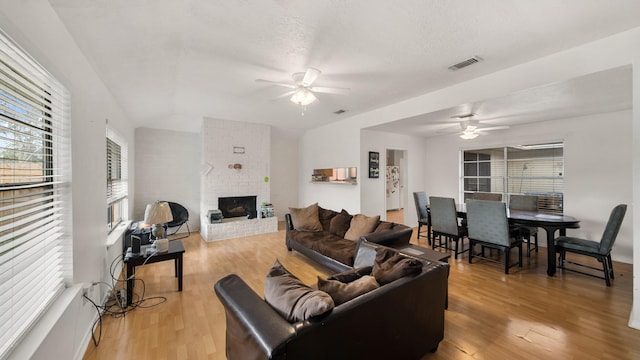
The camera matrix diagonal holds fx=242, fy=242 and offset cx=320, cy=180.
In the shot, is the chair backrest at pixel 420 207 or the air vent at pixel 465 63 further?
the chair backrest at pixel 420 207

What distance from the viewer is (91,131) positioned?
2.26m

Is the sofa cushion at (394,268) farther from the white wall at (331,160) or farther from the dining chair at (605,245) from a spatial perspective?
the white wall at (331,160)

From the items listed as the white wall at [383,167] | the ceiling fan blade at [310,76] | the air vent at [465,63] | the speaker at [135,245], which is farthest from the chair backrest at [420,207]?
the speaker at [135,245]

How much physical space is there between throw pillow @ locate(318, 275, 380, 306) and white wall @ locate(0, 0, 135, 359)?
1.52 metres

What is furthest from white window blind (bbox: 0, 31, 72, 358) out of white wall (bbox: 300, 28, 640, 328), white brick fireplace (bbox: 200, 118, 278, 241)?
white wall (bbox: 300, 28, 640, 328)

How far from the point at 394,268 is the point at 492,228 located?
2.73m

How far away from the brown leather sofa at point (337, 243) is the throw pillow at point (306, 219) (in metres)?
0.15

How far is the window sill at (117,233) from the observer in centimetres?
300

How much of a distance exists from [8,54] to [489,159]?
6.99m

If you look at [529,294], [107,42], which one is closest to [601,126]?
[529,294]

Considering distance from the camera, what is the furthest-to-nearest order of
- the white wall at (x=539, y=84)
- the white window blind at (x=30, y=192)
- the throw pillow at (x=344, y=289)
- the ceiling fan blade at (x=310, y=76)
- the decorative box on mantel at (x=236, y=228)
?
the decorative box on mantel at (x=236, y=228) → the ceiling fan blade at (x=310, y=76) → the white wall at (x=539, y=84) → the throw pillow at (x=344, y=289) → the white window blind at (x=30, y=192)

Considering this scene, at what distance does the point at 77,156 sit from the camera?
1.92 m

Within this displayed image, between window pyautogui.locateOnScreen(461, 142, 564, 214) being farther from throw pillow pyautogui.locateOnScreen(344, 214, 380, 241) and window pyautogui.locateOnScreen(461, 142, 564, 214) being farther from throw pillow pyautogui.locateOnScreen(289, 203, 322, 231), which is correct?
throw pillow pyautogui.locateOnScreen(289, 203, 322, 231)

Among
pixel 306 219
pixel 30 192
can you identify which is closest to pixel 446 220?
pixel 306 219
